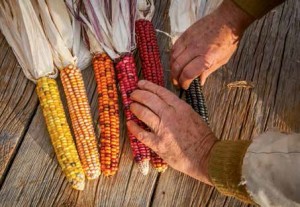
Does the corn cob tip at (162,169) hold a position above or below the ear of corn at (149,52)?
below

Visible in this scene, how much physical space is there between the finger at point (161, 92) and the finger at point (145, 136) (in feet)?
0.57

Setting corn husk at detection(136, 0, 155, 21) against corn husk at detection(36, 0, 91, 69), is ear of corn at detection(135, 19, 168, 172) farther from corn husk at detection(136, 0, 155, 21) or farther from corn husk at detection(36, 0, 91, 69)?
corn husk at detection(36, 0, 91, 69)

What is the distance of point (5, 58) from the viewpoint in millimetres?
2662

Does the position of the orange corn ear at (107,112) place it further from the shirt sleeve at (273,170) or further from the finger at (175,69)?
the shirt sleeve at (273,170)

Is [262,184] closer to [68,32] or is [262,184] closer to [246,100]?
[246,100]

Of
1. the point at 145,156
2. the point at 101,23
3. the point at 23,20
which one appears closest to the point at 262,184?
the point at 145,156

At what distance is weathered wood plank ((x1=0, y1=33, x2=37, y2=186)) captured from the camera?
7.85 ft

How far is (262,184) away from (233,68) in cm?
109

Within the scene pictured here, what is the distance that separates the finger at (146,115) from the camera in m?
2.23

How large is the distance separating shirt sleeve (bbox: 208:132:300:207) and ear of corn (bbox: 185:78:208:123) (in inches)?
18.0

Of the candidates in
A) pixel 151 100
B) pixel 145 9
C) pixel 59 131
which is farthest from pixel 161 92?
pixel 145 9

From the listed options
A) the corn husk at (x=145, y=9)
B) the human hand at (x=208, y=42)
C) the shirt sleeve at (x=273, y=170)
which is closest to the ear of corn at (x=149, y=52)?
the corn husk at (x=145, y=9)

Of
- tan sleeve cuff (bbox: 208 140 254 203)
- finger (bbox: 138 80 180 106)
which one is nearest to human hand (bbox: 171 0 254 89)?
finger (bbox: 138 80 180 106)

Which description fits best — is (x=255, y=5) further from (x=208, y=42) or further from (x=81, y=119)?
(x=81, y=119)
